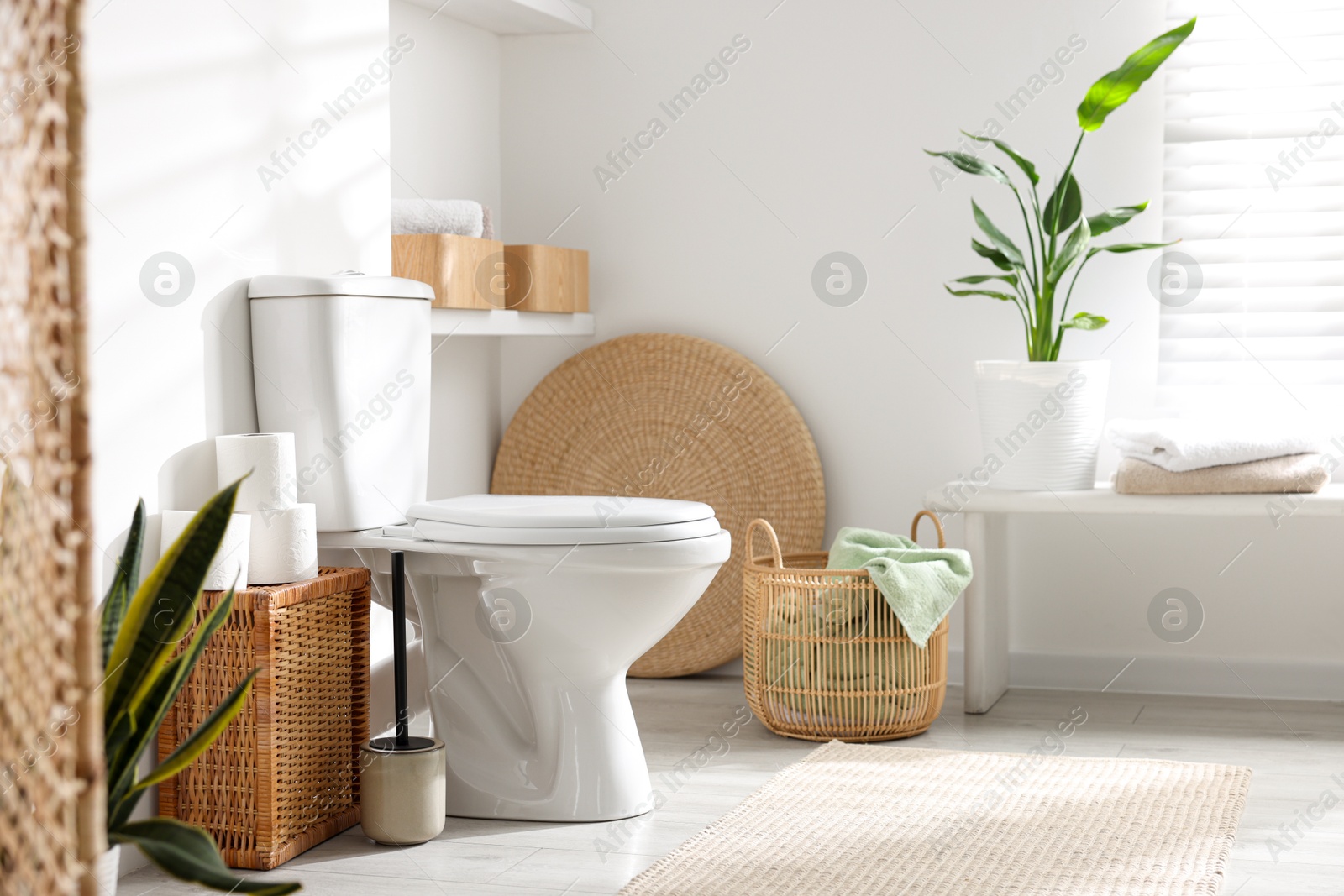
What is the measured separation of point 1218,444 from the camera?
2.46 metres

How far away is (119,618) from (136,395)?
1.70ft

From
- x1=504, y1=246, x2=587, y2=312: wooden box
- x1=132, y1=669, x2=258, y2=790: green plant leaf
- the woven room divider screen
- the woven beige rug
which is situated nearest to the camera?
the woven room divider screen

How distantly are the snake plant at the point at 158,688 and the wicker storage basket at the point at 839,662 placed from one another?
4.14 ft

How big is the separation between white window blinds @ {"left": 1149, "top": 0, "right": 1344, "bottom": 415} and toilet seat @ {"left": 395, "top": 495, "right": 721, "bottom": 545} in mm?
1261

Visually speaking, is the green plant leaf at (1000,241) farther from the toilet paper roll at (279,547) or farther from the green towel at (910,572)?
the toilet paper roll at (279,547)

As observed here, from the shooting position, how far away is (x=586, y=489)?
10.1 ft

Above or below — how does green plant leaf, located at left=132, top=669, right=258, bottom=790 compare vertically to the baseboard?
above

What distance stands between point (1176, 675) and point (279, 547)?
1.80 m

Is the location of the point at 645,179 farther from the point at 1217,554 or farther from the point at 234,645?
the point at 234,645

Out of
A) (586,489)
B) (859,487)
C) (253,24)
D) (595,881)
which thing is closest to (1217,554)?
(859,487)

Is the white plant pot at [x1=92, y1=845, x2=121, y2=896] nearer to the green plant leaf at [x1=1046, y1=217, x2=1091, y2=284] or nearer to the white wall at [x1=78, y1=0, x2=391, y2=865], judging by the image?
the white wall at [x1=78, y1=0, x2=391, y2=865]

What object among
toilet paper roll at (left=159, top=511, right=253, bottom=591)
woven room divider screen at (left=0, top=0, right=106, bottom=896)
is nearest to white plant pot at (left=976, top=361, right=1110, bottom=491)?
toilet paper roll at (left=159, top=511, right=253, bottom=591)

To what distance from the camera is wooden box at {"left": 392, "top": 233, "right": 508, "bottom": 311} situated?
2.53 metres

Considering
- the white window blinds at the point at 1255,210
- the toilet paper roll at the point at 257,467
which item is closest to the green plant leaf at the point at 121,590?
the toilet paper roll at the point at 257,467
